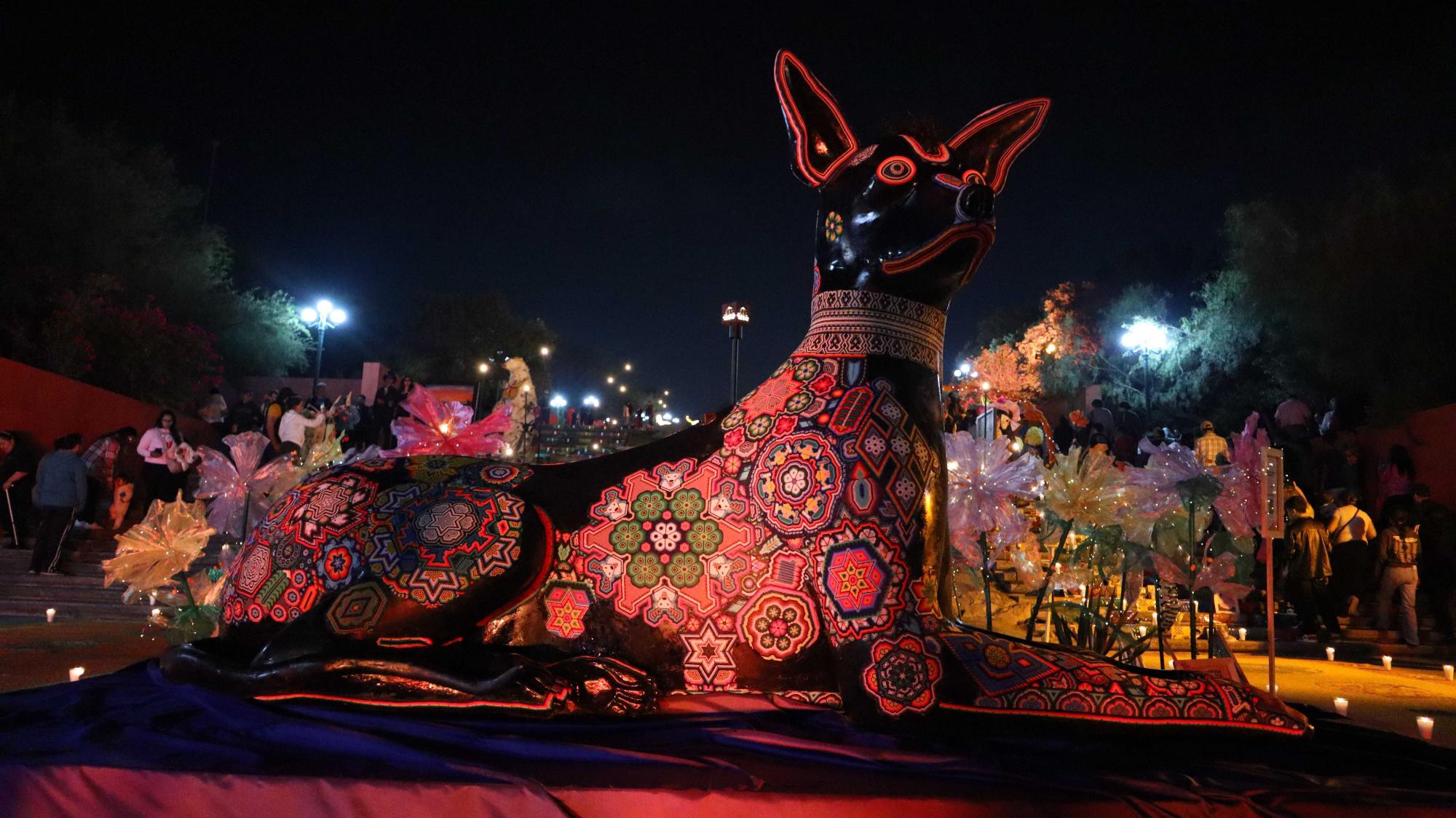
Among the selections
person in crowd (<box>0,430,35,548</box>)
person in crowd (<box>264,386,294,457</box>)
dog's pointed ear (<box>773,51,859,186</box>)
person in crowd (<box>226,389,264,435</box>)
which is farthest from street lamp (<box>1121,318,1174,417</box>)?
person in crowd (<box>0,430,35,548</box>)

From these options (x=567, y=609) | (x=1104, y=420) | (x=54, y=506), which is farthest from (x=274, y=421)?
(x=1104, y=420)

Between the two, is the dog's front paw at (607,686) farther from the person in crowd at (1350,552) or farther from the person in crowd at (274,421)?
the person in crowd at (1350,552)

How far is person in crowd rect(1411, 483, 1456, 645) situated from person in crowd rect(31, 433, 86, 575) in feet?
52.0

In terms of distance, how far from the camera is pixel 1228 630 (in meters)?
8.55

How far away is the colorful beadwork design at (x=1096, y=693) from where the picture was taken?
87.8 inches

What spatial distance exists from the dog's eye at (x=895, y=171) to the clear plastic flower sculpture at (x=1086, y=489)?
4.43 ft

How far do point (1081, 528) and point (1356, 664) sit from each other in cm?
686

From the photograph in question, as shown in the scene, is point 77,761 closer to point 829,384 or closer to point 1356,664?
point 829,384

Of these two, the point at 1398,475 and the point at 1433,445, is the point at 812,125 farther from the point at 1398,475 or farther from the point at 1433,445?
the point at 1433,445

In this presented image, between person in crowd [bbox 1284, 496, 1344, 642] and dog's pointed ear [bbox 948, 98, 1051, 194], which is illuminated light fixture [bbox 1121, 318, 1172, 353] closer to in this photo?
person in crowd [bbox 1284, 496, 1344, 642]

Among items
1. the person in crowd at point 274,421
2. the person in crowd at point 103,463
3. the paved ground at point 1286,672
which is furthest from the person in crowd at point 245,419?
the paved ground at point 1286,672

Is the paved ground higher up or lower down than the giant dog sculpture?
lower down

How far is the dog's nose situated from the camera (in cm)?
261

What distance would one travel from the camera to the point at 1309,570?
948 cm
